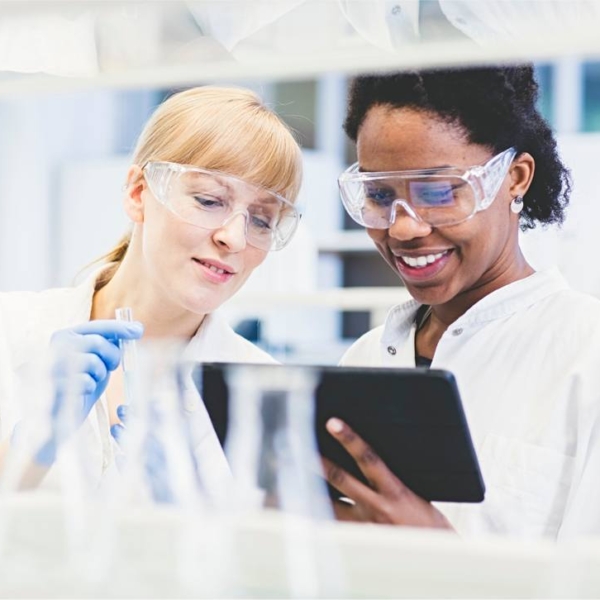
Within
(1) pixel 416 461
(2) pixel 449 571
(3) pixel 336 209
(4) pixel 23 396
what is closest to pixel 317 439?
(1) pixel 416 461

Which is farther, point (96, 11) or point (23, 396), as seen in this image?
point (23, 396)

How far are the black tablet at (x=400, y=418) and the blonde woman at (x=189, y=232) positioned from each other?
24 centimetres

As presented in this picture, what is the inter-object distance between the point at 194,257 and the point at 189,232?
0.12ft

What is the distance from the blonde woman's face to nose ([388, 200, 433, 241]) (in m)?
0.18

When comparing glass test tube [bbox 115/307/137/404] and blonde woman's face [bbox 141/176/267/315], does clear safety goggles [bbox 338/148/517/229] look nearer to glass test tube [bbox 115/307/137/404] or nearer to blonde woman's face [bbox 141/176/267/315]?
blonde woman's face [bbox 141/176/267/315]

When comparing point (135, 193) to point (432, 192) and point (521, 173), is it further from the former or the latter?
point (521, 173)

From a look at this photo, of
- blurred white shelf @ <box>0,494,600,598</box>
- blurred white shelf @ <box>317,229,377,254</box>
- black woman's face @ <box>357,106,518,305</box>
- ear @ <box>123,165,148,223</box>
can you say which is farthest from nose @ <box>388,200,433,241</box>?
blurred white shelf @ <box>317,229,377,254</box>

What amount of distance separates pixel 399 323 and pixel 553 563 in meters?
0.59

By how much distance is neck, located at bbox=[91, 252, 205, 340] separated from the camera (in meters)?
1.11

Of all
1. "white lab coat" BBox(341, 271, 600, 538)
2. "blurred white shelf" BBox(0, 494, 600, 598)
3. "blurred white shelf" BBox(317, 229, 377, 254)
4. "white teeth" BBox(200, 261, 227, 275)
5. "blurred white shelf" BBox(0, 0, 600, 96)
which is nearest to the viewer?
"blurred white shelf" BBox(0, 494, 600, 598)

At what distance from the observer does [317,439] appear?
86 centimetres

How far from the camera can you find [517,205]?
1068 mm

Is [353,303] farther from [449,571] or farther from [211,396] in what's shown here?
[449,571]

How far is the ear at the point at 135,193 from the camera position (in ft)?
3.61
